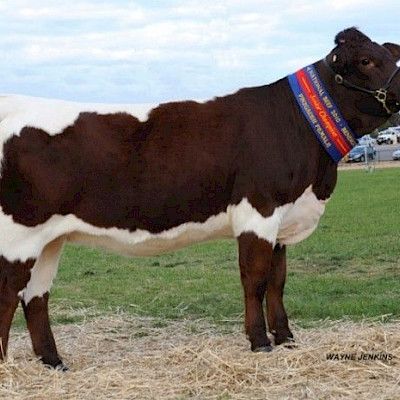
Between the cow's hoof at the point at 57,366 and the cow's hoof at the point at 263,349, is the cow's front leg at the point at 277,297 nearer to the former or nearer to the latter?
the cow's hoof at the point at 263,349

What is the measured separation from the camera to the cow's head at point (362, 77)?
6.73 meters

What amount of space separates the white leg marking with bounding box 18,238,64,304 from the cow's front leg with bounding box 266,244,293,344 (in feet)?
5.39

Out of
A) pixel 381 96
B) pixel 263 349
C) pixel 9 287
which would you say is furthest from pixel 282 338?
pixel 9 287

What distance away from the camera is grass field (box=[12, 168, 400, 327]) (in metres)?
8.98

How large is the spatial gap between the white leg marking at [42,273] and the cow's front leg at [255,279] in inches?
53.7

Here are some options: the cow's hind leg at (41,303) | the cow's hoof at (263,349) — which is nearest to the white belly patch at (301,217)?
the cow's hoof at (263,349)

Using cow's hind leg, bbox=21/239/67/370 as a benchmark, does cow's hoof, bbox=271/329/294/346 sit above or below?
below

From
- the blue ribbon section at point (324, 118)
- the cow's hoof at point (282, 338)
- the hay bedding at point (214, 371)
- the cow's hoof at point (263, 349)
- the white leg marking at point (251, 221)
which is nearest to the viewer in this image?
the hay bedding at point (214, 371)

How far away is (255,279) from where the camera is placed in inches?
261

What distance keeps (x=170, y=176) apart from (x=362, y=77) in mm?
1621

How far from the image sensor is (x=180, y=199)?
255 inches

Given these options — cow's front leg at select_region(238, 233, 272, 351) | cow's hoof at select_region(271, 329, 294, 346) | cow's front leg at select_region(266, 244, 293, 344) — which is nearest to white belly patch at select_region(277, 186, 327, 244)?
cow's front leg at select_region(266, 244, 293, 344)

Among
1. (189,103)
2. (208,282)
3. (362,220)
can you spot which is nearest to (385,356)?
(189,103)

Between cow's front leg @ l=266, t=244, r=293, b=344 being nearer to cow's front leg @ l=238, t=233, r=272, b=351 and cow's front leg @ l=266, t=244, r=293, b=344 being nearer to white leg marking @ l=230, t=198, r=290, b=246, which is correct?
cow's front leg @ l=238, t=233, r=272, b=351
